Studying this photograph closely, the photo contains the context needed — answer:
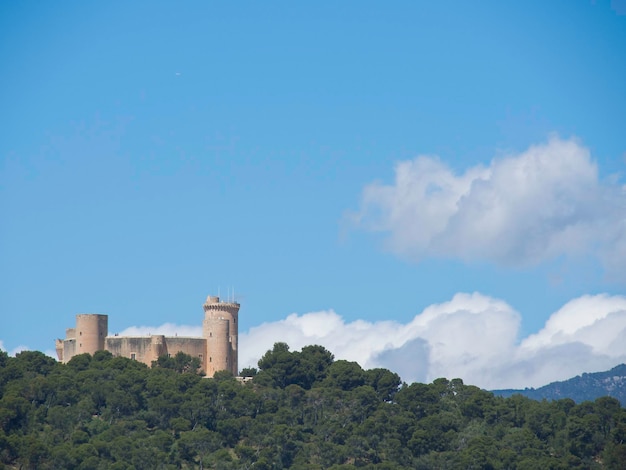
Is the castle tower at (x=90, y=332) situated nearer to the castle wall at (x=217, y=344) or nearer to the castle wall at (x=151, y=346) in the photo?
the castle wall at (x=151, y=346)

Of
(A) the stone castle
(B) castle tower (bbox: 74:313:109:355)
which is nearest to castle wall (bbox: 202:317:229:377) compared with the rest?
(A) the stone castle

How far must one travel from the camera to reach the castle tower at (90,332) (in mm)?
75500

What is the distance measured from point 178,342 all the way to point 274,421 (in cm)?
684

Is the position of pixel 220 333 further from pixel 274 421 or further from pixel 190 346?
pixel 274 421

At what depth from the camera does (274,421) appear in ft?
242

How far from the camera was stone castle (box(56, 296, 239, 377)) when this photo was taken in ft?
249

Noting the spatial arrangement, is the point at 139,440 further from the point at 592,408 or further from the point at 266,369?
the point at 592,408

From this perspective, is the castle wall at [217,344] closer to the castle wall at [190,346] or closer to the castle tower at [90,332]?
the castle wall at [190,346]

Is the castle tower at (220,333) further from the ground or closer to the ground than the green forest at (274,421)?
further from the ground

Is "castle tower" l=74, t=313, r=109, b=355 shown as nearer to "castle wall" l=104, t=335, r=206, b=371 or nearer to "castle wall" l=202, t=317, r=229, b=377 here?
"castle wall" l=104, t=335, r=206, b=371

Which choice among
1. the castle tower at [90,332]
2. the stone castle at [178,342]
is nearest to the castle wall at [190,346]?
the stone castle at [178,342]

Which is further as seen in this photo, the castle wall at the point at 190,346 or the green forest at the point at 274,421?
the castle wall at the point at 190,346

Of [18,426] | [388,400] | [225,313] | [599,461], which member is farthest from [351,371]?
[18,426]

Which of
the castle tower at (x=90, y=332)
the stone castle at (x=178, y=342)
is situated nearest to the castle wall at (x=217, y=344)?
the stone castle at (x=178, y=342)
